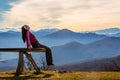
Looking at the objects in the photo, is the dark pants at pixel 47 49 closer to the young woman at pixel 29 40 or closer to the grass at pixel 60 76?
the young woman at pixel 29 40

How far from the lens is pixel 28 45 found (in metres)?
27.1

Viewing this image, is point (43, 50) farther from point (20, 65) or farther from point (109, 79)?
point (109, 79)

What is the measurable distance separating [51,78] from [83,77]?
2083mm

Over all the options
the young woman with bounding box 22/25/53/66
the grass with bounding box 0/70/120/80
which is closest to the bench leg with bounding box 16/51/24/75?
the grass with bounding box 0/70/120/80

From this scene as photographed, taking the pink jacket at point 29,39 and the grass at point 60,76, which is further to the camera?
the pink jacket at point 29,39

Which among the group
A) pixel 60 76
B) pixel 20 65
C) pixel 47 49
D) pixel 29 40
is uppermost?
pixel 29 40

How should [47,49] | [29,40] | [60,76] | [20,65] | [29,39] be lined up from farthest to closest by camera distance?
[20,65] < [47,49] < [29,39] < [29,40] < [60,76]

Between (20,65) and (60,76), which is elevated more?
(20,65)

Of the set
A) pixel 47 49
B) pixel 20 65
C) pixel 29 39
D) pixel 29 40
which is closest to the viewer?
pixel 29 40

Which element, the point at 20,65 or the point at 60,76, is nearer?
the point at 60,76

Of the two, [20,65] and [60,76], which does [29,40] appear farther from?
[60,76]

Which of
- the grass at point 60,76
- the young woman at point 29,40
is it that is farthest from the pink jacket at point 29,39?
the grass at point 60,76

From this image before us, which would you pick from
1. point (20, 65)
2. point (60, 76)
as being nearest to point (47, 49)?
point (60, 76)

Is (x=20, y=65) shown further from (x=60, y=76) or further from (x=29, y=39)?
(x=60, y=76)
